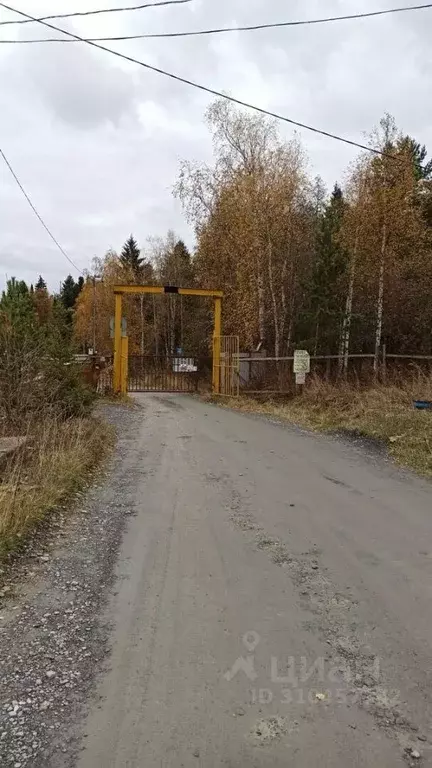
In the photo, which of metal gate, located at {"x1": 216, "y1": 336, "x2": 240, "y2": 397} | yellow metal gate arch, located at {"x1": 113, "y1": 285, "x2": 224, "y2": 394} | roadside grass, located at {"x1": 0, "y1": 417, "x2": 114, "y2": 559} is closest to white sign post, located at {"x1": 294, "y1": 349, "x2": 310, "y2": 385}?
metal gate, located at {"x1": 216, "y1": 336, "x2": 240, "y2": 397}

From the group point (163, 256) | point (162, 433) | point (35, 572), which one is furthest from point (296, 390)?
point (163, 256)

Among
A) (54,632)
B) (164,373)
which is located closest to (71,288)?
(164,373)

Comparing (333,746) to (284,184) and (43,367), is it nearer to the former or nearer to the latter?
(43,367)

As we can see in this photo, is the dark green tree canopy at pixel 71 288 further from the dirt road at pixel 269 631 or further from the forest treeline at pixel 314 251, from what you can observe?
the dirt road at pixel 269 631

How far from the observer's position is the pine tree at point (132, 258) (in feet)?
208

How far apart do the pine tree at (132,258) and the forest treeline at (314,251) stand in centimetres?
3385

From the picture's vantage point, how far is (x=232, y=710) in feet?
9.54

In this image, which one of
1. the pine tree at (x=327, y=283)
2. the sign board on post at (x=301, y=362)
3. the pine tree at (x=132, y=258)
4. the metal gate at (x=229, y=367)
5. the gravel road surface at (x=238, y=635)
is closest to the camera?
the gravel road surface at (x=238, y=635)

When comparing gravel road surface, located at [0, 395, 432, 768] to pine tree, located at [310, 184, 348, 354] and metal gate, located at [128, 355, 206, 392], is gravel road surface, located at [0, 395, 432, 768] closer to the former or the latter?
pine tree, located at [310, 184, 348, 354]

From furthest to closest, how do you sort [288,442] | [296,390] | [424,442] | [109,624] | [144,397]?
[144,397]
[296,390]
[288,442]
[424,442]
[109,624]

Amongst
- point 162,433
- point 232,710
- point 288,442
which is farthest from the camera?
point 162,433

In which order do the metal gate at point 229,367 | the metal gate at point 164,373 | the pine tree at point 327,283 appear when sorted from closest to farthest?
the metal gate at point 229,367 < the pine tree at point 327,283 < the metal gate at point 164,373

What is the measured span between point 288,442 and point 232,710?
9.04m

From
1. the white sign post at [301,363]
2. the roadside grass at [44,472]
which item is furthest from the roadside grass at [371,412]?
the roadside grass at [44,472]
